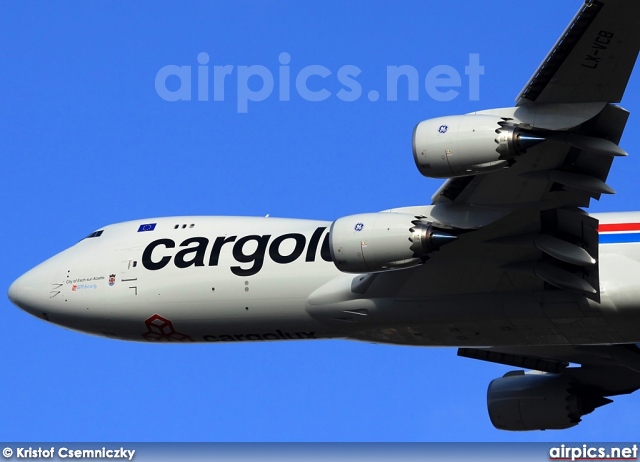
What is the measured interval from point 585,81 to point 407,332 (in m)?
8.08

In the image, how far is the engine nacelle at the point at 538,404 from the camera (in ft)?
115

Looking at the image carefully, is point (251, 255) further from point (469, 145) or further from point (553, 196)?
point (469, 145)

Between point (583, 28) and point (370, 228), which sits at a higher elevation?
point (583, 28)

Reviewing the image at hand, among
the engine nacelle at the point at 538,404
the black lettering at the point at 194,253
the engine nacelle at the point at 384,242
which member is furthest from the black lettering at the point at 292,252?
the engine nacelle at the point at 538,404

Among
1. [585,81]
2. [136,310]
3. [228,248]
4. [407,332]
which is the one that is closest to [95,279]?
[136,310]

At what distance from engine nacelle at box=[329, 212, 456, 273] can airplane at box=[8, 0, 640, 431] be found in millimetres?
29

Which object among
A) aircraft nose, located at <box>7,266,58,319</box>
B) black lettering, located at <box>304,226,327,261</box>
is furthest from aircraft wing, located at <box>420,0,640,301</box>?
aircraft nose, located at <box>7,266,58,319</box>

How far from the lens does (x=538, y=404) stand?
3509 centimetres

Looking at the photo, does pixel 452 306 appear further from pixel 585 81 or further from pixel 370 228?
pixel 585 81

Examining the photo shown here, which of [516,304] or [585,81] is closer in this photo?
[585,81]

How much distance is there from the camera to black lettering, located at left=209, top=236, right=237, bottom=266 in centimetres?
3158

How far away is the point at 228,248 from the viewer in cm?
3167

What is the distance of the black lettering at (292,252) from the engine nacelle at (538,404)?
8096mm

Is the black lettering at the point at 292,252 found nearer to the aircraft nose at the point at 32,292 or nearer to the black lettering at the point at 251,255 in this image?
the black lettering at the point at 251,255
